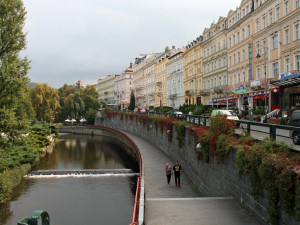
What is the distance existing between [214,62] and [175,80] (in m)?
→ 19.7

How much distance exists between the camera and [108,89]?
139 meters

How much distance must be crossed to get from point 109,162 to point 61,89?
369ft

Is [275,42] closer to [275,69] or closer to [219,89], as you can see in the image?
[275,69]

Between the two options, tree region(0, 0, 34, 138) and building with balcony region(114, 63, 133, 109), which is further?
building with balcony region(114, 63, 133, 109)

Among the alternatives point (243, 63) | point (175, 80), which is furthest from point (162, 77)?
point (243, 63)

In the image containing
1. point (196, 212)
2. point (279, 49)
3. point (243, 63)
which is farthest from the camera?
point (243, 63)

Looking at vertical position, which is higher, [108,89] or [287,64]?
[108,89]

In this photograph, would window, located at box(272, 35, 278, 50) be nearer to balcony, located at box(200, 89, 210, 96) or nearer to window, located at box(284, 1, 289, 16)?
window, located at box(284, 1, 289, 16)

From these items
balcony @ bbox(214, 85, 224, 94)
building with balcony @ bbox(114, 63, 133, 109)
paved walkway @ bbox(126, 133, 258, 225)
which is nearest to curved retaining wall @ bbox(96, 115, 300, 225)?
paved walkway @ bbox(126, 133, 258, 225)

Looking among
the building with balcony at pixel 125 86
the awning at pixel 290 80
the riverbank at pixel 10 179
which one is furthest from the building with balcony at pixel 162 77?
the riverbank at pixel 10 179

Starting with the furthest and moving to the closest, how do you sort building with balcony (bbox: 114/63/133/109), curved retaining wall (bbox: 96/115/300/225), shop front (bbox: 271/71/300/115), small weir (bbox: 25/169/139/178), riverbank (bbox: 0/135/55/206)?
1. building with balcony (bbox: 114/63/133/109)
2. small weir (bbox: 25/169/139/178)
3. shop front (bbox: 271/71/300/115)
4. riverbank (bbox: 0/135/55/206)
5. curved retaining wall (bbox: 96/115/300/225)

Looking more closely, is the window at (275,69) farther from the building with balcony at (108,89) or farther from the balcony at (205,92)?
the building with balcony at (108,89)

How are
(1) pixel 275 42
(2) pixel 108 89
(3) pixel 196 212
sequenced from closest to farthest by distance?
(3) pixel 196 212, (1) pixel 275 42, (2) pixel 108 89

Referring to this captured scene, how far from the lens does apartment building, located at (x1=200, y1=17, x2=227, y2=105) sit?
48.9 m
